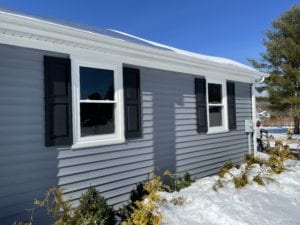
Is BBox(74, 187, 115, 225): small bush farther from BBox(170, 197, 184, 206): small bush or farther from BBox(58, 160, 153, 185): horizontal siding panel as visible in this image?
BBox(170, 197, 184, 206): small bush

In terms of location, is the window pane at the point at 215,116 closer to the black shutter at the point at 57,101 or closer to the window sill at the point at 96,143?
the window sill at the point at 96,143

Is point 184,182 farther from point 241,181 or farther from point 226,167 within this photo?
point 226,167

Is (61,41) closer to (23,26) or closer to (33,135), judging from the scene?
(23,26)

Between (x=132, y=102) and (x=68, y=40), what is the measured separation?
1.61 m

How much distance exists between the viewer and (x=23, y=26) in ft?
11.9

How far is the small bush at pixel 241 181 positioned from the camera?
5.71 meters

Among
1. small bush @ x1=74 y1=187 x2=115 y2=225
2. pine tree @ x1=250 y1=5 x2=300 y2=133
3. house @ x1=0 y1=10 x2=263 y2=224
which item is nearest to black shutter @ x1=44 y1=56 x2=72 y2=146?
house @ x1=0 y1=10 x2=263 y2=224

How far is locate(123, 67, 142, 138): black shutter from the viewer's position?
5270mm

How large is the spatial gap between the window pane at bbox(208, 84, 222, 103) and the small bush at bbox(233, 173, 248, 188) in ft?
7.39

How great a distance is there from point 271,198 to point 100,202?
9.74 ft

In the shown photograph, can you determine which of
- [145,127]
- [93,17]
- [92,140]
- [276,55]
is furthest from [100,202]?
[93,17]

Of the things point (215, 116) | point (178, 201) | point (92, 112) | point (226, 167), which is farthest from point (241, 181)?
point (92, 112)

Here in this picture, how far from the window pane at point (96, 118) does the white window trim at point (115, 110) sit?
0.24 feet

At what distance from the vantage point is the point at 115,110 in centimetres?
518
